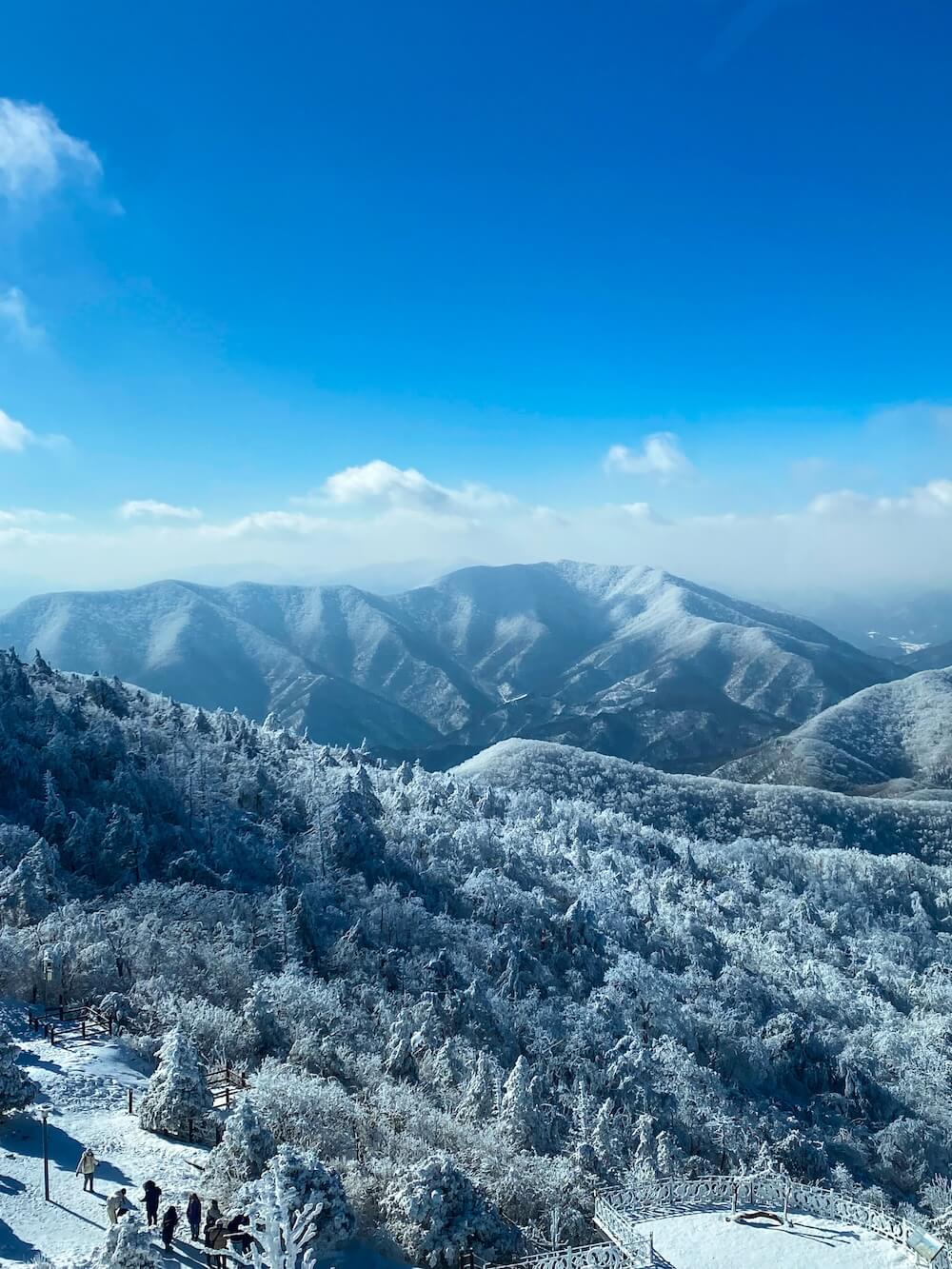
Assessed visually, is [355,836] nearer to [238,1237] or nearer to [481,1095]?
[481,1095]

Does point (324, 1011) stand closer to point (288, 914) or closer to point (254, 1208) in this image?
point (288, 914)

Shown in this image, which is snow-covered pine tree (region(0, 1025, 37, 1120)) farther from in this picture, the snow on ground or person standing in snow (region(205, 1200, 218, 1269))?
the snow on ground

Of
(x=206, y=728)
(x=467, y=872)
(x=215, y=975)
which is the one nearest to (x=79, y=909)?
(x=215, y=975)

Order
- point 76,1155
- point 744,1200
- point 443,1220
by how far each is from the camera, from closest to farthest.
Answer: point 443,1220, point 76,1155, point 744,1200

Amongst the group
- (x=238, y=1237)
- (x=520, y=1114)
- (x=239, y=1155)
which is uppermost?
(x=238, y=1237)

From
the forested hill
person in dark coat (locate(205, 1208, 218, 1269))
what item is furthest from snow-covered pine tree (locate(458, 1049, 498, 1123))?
person in dark coat (locate(205, 1208, 218, 1269))

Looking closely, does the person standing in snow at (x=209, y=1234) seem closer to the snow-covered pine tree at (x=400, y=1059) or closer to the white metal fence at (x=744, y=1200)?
the white metal fence at (x=744, y=1200)

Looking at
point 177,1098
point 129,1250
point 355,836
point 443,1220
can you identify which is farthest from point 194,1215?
point 355,836

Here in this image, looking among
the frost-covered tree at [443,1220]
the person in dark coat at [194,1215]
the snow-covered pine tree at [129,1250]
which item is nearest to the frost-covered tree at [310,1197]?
the person in dark coat at [194,1215]
